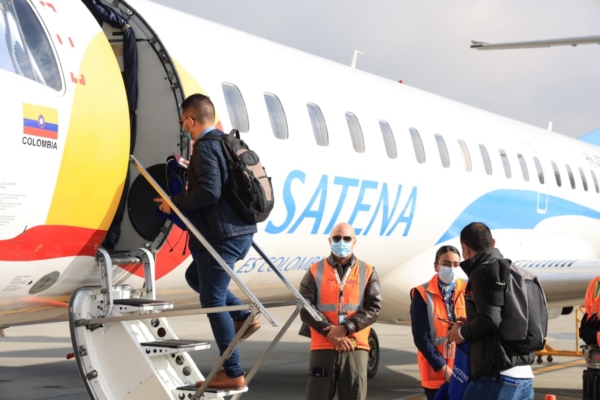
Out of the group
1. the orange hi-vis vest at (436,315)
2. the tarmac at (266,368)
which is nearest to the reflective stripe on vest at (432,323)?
the orange hi-vis vest at (436,315)

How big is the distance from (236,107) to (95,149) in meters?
2.44

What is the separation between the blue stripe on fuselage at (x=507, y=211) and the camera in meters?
13.2

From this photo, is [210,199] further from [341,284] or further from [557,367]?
[557,367]

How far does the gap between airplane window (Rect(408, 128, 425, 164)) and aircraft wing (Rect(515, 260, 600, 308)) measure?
7.14 ft

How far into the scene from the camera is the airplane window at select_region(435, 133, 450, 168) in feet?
42.1

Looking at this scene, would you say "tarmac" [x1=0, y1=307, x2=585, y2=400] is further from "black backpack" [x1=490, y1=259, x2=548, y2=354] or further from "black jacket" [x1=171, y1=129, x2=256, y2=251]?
"black backpack" [x1=490, y1=259, x2=548, y2=354]

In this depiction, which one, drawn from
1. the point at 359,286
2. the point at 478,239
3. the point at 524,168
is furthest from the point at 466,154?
the point at 478,239

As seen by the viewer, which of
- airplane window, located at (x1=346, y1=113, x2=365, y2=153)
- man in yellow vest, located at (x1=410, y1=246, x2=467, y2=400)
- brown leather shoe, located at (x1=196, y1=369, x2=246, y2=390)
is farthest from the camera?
airplane window, located at (x1=346, y1=113, x2=365, y2=153)

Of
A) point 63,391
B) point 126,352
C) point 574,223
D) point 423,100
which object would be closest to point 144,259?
point 126,352

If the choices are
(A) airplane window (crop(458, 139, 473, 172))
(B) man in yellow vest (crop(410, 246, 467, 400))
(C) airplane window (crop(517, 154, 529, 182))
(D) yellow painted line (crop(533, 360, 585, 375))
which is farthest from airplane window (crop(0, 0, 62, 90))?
(D) yellow painted line (crop(533, 360, 585, 375))

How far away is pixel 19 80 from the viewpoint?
20.0ft

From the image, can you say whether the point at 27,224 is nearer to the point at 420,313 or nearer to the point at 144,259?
the point at 144,259

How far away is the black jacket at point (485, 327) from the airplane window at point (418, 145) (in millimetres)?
6319

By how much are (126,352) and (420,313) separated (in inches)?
101
